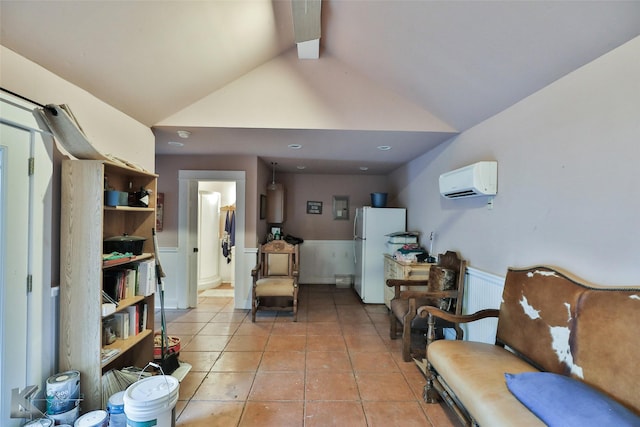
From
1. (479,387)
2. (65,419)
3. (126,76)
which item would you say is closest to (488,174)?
(479,387)

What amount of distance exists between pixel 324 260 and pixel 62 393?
14.4 ft

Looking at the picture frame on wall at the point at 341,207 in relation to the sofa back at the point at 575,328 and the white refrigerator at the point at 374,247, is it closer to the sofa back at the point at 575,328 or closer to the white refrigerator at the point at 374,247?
the white refrigerator at the point at 374,247

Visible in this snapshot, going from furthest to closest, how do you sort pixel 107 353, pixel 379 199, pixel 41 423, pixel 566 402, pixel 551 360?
pixel 379 199 → pixel 107 353 → pixel 551 360 → pixel 41 423 → pixel 566 402

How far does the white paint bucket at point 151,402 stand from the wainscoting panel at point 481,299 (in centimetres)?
244

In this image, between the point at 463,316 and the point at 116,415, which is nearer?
the point at 116,415

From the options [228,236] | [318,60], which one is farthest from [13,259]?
[228,236]

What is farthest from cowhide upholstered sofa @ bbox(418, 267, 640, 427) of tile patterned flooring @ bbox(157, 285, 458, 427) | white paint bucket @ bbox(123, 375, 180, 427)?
white paint bucket @ bbox(123, 375, 180, 427)

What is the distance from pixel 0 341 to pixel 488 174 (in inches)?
134

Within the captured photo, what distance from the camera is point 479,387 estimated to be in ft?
4.74

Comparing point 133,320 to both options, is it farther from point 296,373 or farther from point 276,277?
point 276,277

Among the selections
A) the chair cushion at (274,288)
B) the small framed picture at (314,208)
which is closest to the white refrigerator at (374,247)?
the chair cushion at (274,288)

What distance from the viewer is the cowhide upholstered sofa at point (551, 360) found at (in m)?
1.17

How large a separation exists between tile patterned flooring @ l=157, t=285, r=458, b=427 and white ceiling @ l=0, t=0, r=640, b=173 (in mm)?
2275

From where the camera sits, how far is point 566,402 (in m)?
1.17
